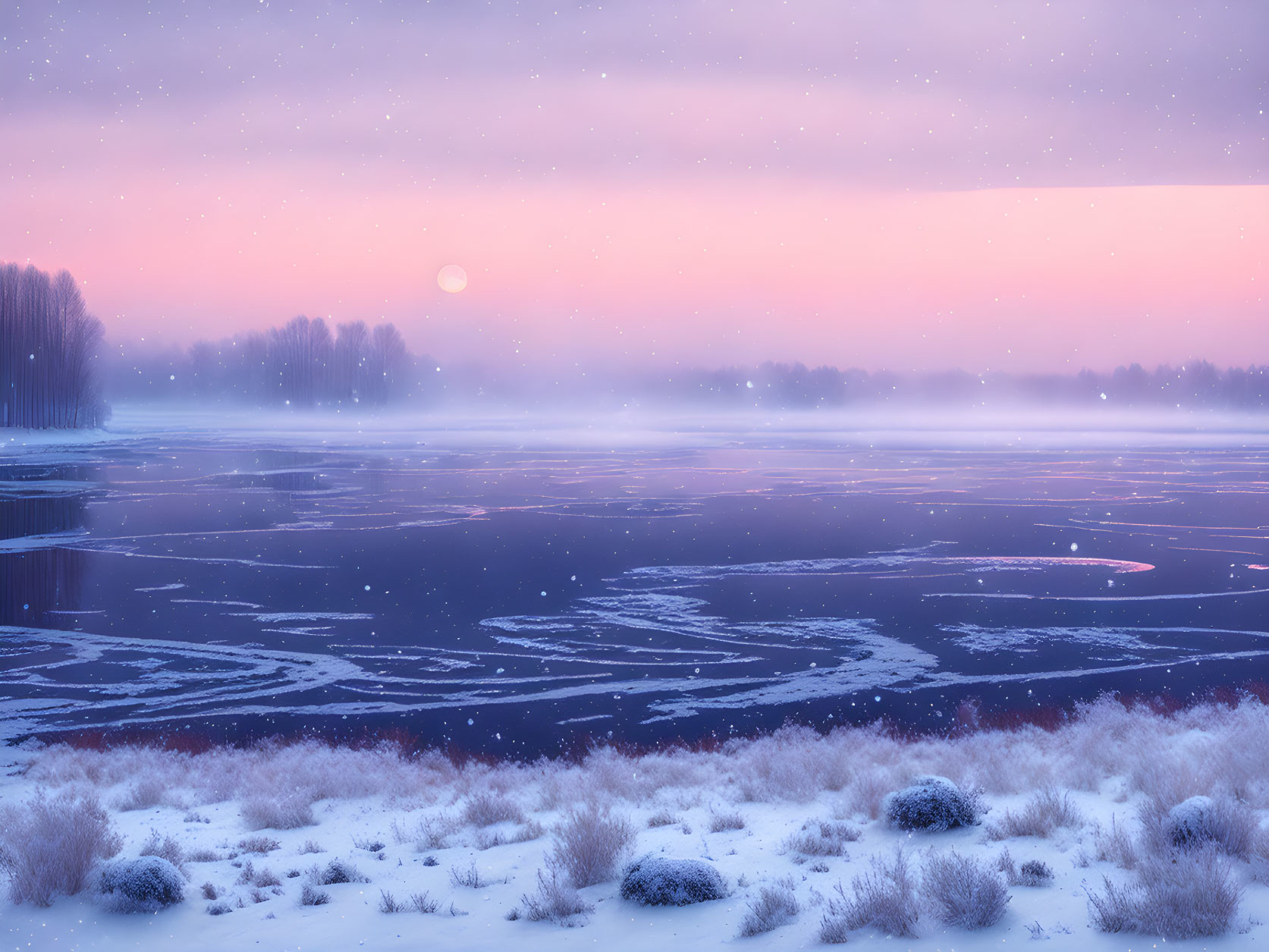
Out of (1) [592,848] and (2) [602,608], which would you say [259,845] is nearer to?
(1) [592,848]

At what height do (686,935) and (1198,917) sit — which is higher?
(1198,917)

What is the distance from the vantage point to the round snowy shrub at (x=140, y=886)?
21.0 feet

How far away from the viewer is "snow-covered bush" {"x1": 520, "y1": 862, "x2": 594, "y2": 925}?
20.3 ft

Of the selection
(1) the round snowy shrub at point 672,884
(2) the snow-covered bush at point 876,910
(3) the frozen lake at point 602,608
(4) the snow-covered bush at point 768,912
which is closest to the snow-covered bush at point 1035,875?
(2) the snow-covered bush at point 876,910

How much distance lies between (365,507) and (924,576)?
20.8 metres

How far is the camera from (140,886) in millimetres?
6445

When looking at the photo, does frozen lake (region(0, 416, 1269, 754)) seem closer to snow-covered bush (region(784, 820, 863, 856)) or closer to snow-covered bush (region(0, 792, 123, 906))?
snow-covered bush (region(0, 792, 123, 906))

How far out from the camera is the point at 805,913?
19.8 ft

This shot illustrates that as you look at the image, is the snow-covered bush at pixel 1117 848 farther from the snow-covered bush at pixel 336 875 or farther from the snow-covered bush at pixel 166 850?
the snow-covered bush at pixel 166 850

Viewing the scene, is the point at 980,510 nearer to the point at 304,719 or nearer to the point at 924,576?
the point at 924,576

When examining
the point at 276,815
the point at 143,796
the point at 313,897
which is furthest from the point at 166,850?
the point at 143,796

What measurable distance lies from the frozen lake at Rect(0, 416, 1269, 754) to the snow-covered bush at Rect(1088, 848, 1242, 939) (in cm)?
666

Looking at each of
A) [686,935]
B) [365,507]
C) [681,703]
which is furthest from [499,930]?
[365,507]

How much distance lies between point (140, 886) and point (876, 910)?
14.8ft
